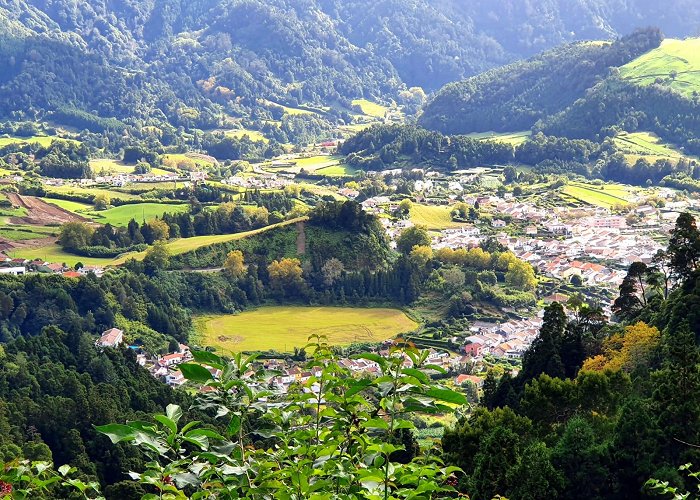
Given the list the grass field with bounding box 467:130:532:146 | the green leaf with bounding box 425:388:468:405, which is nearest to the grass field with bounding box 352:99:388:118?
the grass field with bounding box 467:130:532:146

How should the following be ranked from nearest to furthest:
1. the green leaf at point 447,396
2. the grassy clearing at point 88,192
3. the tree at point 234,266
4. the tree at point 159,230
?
1. the green leaf at point 447,396
2. the tree at point 234,266
3. the tree at point 159,230
4. the grassy clearing at point 88,192

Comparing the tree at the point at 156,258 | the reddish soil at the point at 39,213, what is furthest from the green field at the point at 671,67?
the tree at the point at 156,258

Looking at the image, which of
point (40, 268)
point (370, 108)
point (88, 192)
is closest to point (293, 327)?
point (40, 268)

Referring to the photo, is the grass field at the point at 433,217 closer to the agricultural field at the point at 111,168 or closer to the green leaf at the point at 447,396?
the agricultural field at the point at 111,168

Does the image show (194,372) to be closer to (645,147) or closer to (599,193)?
(599,193)

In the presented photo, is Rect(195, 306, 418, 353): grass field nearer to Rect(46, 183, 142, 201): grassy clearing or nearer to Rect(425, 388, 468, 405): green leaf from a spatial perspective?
Rect(46, 183, 142, 201): grassy clearing

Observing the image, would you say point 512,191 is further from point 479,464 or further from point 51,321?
point 479,464

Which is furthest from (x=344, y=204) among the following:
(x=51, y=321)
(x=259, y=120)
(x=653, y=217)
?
(x=259, y=120)

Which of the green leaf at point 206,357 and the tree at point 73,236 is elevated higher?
the green leaf at point 206,357
